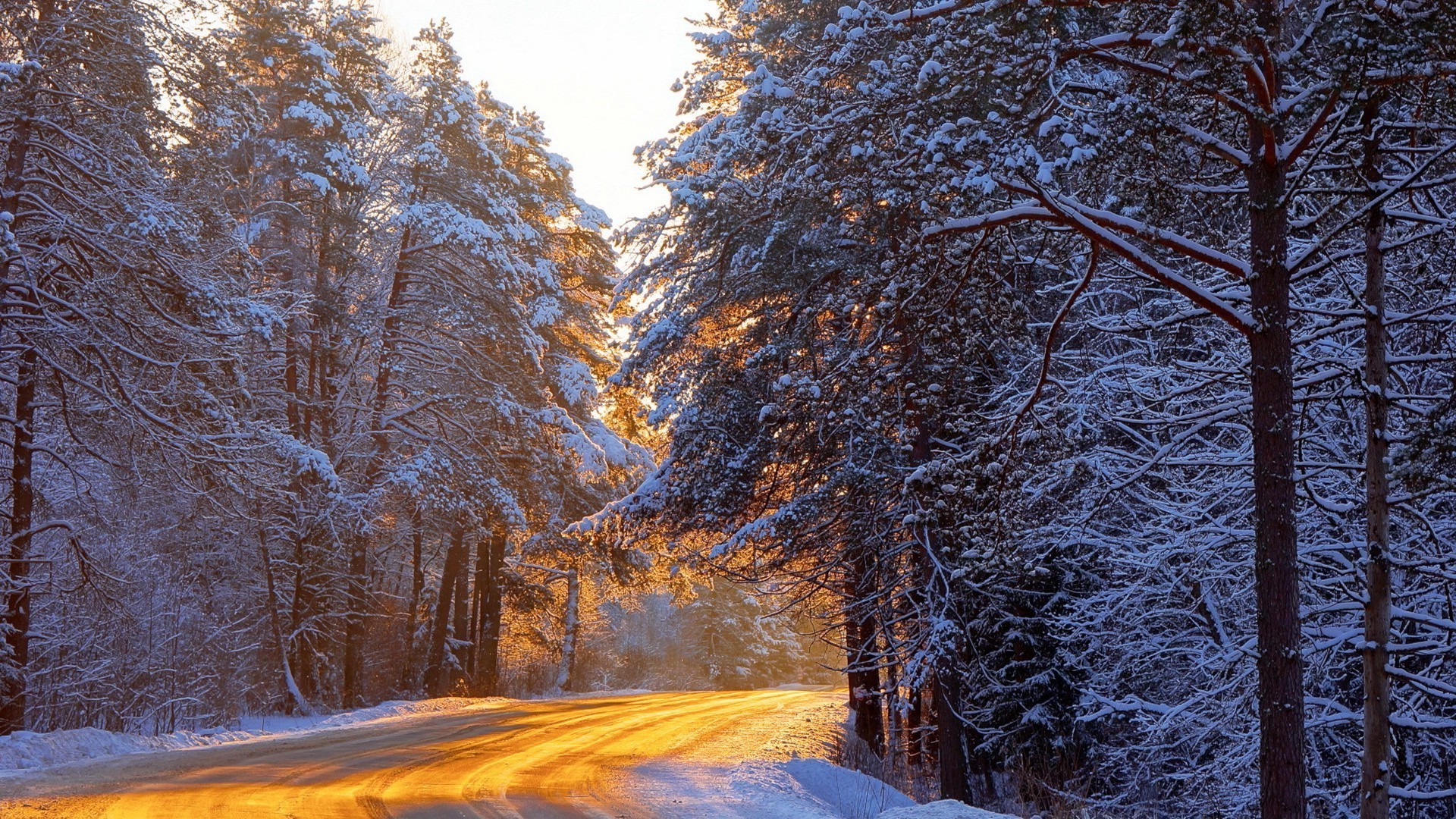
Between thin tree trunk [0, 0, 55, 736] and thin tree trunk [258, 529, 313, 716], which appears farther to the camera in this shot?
thin tree trunk [258, 529, 313, 716]

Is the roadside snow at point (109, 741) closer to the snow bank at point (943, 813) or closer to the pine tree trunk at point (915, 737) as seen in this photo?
the snow bank at point (943, 813)

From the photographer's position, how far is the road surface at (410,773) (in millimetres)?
8711

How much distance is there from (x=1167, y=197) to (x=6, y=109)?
43.1 ft

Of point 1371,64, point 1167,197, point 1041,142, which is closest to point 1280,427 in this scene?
point 1167,197

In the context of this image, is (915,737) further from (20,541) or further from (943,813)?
(20,541)

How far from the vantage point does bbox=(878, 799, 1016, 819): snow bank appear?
8.57 m

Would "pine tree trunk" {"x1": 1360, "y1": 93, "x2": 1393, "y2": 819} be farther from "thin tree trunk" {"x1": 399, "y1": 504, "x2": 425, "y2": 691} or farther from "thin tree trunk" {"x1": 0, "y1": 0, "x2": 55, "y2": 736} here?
"thin tree trunk" {"x1": 399, "y1": 504, "x2": 425, "y2": 691}

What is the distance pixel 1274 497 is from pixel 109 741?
1258 centimetres

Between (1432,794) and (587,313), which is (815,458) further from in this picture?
(587,313)

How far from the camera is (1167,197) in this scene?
7.89m

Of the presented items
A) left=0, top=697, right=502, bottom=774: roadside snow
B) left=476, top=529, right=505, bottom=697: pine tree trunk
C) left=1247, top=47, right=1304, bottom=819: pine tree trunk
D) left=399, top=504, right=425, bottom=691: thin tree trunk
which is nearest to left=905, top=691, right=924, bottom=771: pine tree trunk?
left=0, top=697, right=502, bottom=774: roadside snow

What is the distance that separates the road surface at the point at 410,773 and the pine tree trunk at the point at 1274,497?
16.7 ft

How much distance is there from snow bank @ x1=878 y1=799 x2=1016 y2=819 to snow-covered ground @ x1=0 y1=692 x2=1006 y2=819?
2cm

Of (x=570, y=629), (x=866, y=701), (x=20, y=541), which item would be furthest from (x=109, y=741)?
(x=570, y=629)
